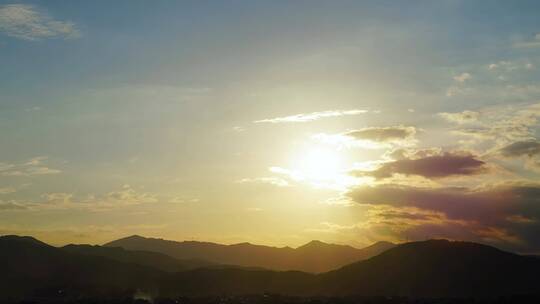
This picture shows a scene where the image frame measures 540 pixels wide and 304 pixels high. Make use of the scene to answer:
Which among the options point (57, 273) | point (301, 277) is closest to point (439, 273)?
point (301, 277)

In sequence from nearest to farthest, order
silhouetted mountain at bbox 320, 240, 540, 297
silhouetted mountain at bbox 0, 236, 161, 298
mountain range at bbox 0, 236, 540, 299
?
silhouetted mountain at bbox 320, 240, 540, 297 → mountain range at bbox 0, 236, 540, 299 → silhouetted mountain at bbox 0, 236, 161, 298

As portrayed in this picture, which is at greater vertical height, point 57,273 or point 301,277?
point 57,273

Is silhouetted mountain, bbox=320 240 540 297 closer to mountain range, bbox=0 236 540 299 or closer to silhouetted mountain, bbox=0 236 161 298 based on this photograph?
mountain range, bbox=0 236 540 299

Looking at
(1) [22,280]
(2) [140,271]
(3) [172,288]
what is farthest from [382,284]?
(1) [22,280]

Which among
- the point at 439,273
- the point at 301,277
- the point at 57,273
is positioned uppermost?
the point at 439,273

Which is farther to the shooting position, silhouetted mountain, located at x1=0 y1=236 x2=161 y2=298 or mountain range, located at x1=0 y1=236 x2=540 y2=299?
silhouetted mountain, located at x1=0 y1=236 x2=161 y2=298

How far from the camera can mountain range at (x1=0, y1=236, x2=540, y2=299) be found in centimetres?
13950

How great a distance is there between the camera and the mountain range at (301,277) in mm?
139500

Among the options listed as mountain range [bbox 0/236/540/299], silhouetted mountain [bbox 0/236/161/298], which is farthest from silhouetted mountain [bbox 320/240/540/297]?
silhouetted mountain [bbox 0/236/161/298]

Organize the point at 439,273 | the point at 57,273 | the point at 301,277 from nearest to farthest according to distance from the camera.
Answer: the point at 439,273 < the point at 301,277 < the point at 57,273

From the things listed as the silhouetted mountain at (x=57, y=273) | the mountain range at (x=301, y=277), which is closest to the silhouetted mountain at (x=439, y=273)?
the mountain range at (x=301, y=277)

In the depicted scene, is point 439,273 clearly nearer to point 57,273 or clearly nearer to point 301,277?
point 301,277

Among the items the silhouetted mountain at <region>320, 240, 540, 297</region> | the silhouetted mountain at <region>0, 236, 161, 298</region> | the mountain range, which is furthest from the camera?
the silhouetted mountain at <region>0, 236, 161, 298</region>

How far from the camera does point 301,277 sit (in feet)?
534
